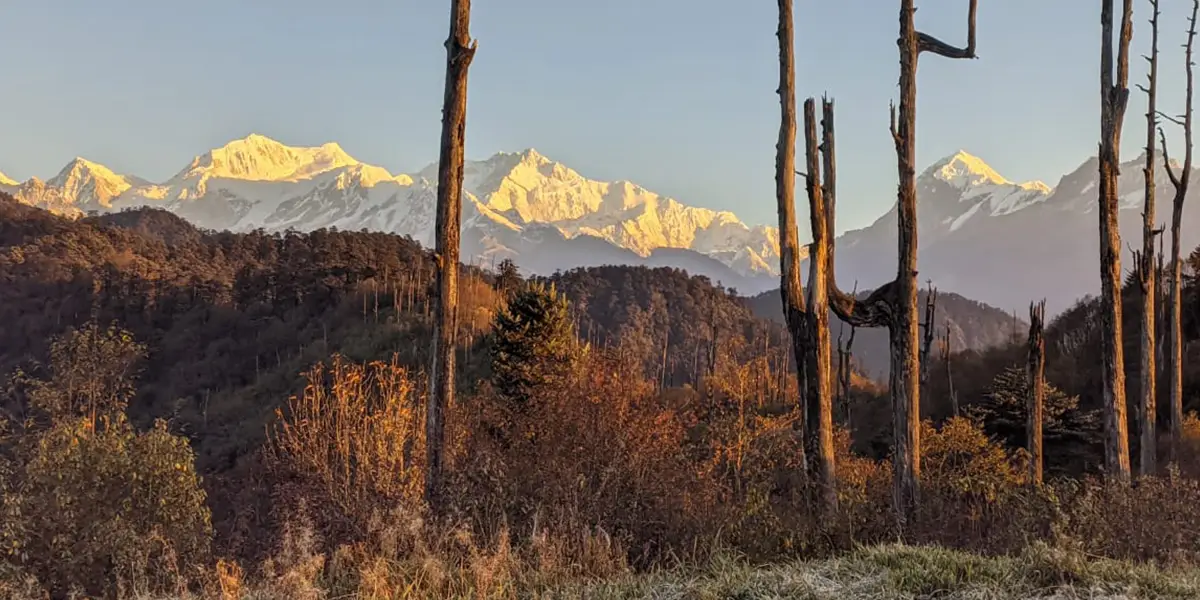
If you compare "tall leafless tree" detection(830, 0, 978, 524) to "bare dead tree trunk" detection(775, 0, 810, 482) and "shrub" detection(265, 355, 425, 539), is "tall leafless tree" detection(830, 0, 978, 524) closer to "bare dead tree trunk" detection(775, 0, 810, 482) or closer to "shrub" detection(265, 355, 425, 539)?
"bare dead tree trunk" detection(775, 0, 810, 482)

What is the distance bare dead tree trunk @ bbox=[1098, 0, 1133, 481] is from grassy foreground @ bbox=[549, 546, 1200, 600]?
7224 millimetres

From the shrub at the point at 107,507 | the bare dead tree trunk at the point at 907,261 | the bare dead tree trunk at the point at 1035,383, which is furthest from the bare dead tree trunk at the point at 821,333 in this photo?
the bare dead tree trunk at the point at 1035,383

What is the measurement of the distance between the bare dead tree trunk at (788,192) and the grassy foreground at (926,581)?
547 cm

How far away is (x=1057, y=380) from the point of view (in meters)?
25.2

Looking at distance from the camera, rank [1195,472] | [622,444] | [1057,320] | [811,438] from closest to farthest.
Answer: [622,444] < [811,438] < [1195,472] < [1057,320]

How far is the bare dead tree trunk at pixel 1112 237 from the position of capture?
1064cm

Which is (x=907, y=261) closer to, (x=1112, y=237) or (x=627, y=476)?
(x=1112, y=237)

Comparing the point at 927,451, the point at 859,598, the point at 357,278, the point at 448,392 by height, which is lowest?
the point at 927,451

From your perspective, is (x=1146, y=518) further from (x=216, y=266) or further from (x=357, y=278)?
(x=216, y=266)

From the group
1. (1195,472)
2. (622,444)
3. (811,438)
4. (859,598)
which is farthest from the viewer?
(1195,472)

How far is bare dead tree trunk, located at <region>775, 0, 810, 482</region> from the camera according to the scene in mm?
10031

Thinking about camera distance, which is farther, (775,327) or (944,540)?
(775,327)

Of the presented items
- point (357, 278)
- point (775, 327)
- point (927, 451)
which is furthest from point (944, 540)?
point (775, 327)

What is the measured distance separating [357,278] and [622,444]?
8259 centimetres
